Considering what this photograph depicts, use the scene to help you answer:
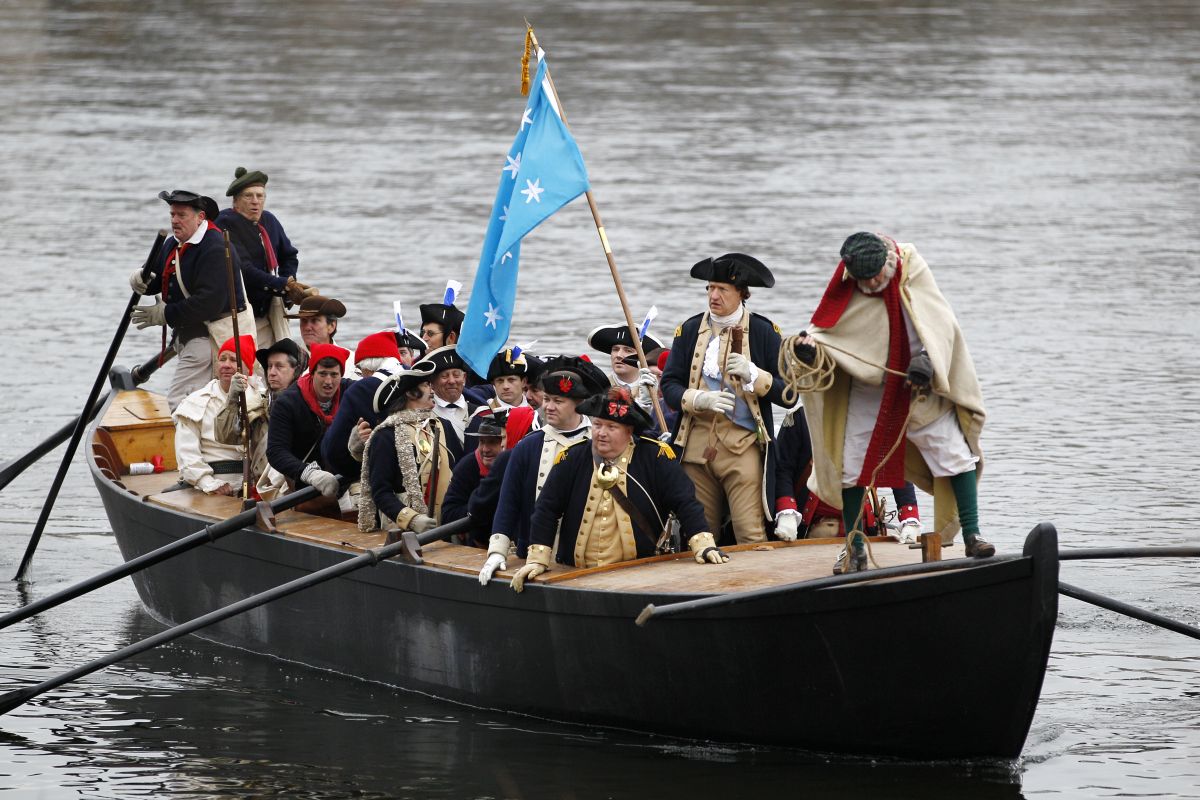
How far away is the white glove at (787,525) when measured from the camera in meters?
10.7

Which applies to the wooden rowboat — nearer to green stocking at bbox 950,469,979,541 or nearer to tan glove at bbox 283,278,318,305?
green stocking at bbox 950,469,979,541

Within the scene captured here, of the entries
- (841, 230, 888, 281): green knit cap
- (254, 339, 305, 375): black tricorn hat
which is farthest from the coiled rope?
(254, 339, 305, 375): black tricorn hat

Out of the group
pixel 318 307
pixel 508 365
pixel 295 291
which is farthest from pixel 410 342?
pixel 295 291

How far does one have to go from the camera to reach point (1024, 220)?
1117 inches

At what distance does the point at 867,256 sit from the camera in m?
8.88

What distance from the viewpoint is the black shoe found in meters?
9.07

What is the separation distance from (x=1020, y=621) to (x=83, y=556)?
797 cm

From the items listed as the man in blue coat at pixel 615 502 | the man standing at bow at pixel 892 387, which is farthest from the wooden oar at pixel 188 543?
the man standing at bow at pixel 892 387

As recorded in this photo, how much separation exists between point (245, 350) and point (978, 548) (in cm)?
533

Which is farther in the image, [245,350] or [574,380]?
[245,350]

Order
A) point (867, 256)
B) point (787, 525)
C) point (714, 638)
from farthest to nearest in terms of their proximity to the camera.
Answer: point (787, 525)
point (714, 638)
point (867, 256)

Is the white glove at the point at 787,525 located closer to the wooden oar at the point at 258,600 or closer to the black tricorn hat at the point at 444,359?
the wooden oar at the point at 258,600

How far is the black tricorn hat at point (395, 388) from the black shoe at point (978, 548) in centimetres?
332

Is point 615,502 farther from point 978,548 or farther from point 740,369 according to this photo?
point 978,548
